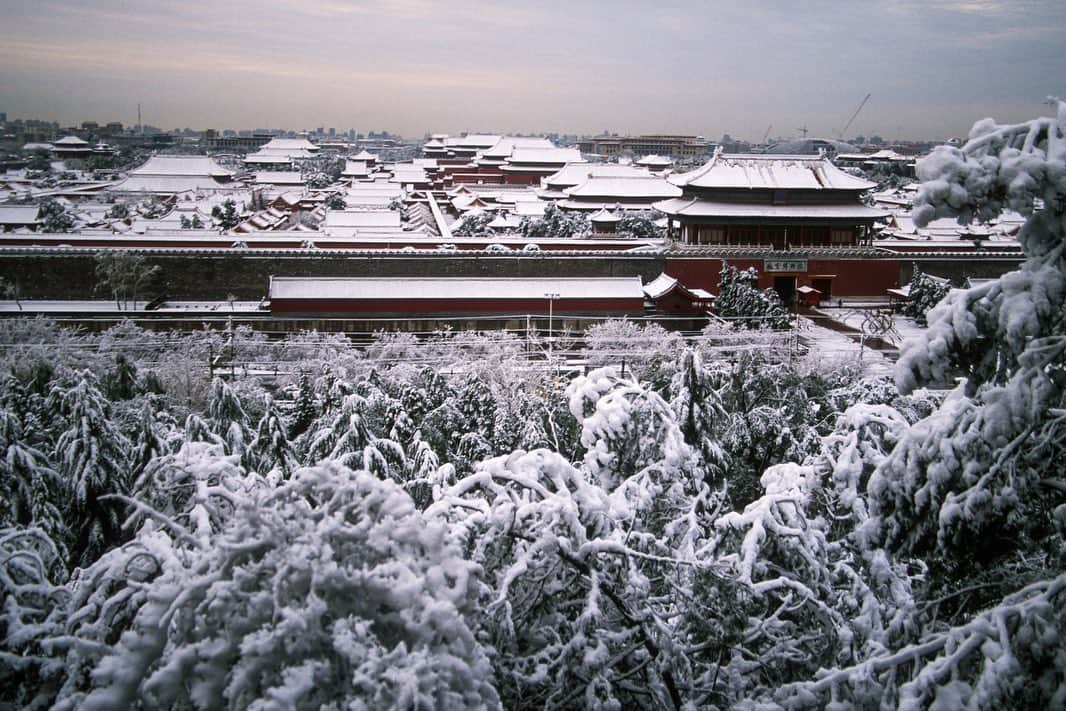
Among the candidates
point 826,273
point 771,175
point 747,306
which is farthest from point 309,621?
point 771,175

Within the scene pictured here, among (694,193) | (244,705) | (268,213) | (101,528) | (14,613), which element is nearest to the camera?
(244,705)

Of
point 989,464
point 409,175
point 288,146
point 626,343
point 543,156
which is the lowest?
point 626,343

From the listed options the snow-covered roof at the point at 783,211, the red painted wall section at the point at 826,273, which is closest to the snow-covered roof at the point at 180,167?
the snow-covered roof at the point at 783,211

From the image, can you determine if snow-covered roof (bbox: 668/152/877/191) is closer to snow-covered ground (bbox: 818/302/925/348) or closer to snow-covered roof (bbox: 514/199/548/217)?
snow-covered ground (bbox: 818/302/925/348)

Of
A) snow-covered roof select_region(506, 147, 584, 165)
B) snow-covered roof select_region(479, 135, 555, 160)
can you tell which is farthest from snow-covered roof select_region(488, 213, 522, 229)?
snow-covered roof select_region(479, 135, 555, 160)

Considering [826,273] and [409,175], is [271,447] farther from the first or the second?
[409,175]

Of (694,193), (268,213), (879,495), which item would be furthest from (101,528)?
(268,213)

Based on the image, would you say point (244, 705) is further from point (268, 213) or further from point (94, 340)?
point (268, 213)
